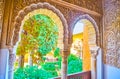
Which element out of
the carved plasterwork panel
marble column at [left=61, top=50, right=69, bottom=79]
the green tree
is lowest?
marble column at [left=61, top=50, right=69, bottom=79]

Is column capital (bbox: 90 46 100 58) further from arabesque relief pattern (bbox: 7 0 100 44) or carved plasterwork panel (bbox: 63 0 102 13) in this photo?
carved plasterwork panel (bbox: 63 0 102 13)

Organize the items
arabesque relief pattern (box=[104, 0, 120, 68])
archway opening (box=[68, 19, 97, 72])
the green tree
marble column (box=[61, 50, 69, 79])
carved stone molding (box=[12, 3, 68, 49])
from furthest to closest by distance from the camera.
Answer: the green tree
archway opening (box=[68, 19, 97, 72])
arabesque relief pattern (box=[104, 0, 120, 68])
marble column (box=[61, 50, 69, 79])
carved stone molding (box=[12, 3, 68, 49])

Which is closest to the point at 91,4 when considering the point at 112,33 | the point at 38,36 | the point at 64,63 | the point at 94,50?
the point at 112,33

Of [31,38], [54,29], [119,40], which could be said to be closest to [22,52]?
[31,38]

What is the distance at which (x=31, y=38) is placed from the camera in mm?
3986

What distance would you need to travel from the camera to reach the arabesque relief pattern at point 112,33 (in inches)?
114

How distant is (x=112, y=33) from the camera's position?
3.04m

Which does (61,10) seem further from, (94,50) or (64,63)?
(94,50)

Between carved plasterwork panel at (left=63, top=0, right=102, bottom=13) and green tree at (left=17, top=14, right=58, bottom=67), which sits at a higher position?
carved plasterwork panel at (left=63, top=0, right=102, bottom=13)

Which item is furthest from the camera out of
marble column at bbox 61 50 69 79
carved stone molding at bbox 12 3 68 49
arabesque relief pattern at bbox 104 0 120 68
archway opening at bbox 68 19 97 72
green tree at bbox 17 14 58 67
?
green tree at bbox 17 14 58 67

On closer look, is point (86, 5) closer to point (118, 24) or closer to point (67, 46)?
point (118, 24)

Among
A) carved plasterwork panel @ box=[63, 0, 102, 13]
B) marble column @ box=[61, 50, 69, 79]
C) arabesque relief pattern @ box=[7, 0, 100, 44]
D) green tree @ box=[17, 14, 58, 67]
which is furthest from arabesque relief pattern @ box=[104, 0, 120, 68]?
green tree @ box=[17, 14, 58, 67]

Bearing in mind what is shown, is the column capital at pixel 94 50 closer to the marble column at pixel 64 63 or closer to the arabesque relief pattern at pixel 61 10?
the arabesque relief pattern at pixel 61 10

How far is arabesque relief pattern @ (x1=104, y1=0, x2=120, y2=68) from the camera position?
2908 millimetres
